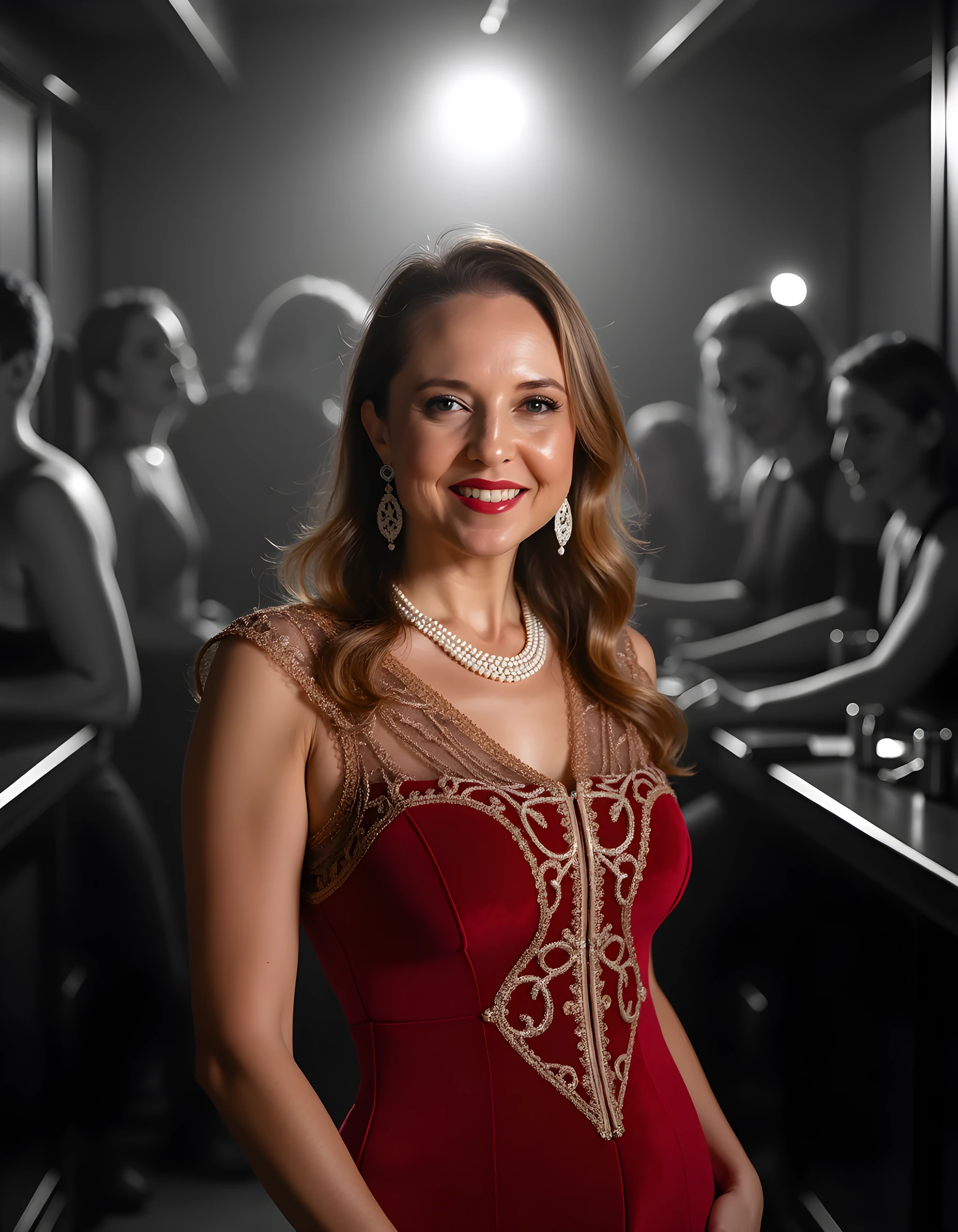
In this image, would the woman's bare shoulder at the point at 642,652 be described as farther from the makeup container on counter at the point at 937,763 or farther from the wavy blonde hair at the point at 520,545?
the makeup container on counter at the point at 937,763

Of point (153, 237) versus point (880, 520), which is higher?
point (153, 237)

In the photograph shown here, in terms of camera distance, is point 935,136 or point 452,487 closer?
point 452,487

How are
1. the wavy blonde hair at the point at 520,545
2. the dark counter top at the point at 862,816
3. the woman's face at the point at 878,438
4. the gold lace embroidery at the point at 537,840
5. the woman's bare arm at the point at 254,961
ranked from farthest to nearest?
the woman's face at the point at 878,438, the dark counter top at the point at 862,816, the wavy blonde hair at the point at 520,545, the gold lace embroidery at the point at 537,840, the woman's bare arm at the point at 254,961

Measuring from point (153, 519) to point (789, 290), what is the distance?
4.70 feet

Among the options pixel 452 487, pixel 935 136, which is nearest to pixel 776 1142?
pixel 452 487

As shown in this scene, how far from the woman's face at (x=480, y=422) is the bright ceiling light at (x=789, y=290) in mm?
1225

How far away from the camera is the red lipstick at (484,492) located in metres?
1.24

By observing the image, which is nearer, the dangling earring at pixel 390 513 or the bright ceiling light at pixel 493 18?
the dangling earring at pixel 390 513

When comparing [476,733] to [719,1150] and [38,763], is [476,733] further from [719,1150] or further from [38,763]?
[38,763]

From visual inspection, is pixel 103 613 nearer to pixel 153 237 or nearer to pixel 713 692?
pixel 153 237

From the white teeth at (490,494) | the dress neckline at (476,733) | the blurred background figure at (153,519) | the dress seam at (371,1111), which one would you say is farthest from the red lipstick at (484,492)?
the blurred background figure at (153,519)

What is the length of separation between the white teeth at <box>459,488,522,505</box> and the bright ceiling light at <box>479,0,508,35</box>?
1.47 metres

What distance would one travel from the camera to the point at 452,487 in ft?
4.13

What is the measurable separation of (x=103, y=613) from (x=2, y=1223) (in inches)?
49.0
